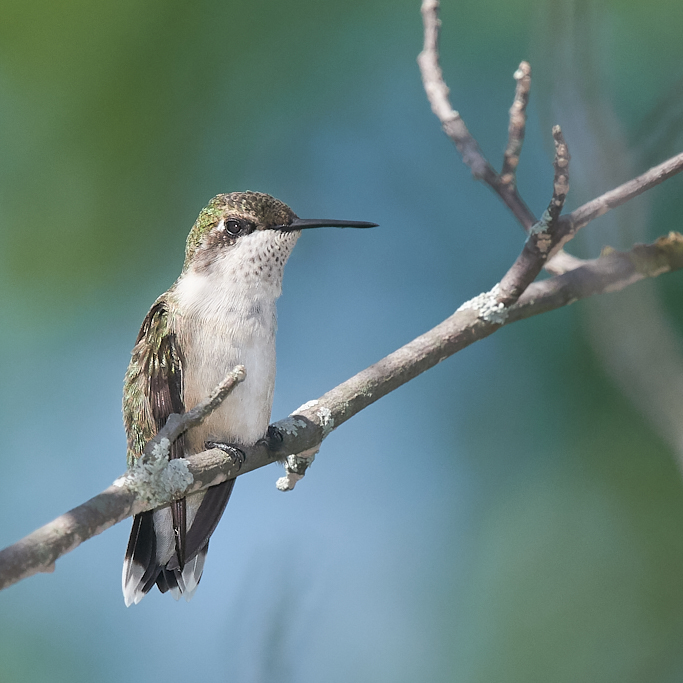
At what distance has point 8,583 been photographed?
1.15 meters

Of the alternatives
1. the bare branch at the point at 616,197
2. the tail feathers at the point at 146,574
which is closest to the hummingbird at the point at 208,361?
the tail feathers at the point at 146,574

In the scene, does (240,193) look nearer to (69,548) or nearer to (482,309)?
(482,309)

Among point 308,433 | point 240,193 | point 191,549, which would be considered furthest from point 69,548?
point 240,193

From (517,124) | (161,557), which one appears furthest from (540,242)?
(161,557)

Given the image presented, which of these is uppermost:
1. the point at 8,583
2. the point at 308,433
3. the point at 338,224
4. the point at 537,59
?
the point at 537,59

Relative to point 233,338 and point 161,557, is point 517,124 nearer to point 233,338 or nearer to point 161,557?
point 233,338

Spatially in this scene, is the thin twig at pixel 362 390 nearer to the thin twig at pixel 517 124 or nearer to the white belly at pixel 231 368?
the white belly at pixel 231 368

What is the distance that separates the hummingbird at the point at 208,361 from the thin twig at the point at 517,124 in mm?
494

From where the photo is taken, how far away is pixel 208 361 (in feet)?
6.84

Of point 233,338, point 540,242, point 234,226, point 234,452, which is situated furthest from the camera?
point 234,226

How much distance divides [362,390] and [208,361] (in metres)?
0.47

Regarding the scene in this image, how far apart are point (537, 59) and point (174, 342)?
5.45 ft

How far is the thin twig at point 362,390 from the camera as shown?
122 cm

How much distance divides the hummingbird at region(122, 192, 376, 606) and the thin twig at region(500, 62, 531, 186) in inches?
19.5
